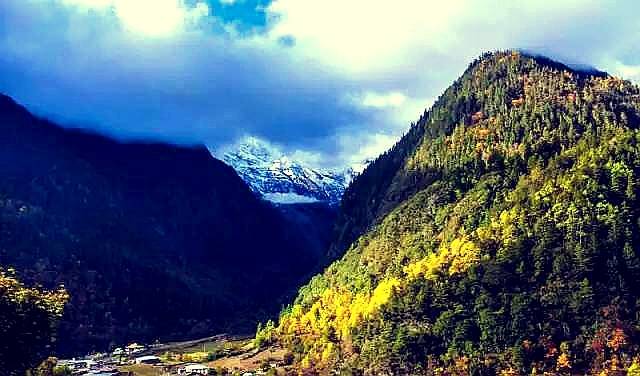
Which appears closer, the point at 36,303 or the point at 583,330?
the point at 36,303

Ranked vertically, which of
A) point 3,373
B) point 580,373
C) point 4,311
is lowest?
point 580,373

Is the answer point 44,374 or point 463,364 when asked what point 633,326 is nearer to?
point 463,364

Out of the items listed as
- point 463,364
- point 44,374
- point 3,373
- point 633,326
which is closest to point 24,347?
point 3,373

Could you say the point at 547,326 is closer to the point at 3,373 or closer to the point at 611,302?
the point at 611,302

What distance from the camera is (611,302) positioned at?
198875 millimetres

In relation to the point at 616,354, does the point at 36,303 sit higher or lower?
higher

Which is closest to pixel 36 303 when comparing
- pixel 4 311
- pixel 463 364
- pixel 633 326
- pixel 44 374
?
pixel 4 311

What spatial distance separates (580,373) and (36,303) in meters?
138

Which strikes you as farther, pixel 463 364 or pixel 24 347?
pixel 463 364

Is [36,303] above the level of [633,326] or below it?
above

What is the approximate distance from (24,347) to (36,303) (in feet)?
21.7

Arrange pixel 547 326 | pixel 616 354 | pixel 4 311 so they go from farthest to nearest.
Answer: pixel 547 326
pixel 616 354
pixel 4 311

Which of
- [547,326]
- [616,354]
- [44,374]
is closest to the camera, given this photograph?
[44,374]

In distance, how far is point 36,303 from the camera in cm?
10988
